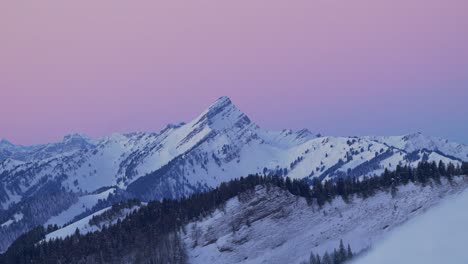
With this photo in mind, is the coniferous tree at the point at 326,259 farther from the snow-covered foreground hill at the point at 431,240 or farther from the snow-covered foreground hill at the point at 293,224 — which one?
the snow-covered foreground hill at the point at 431,240

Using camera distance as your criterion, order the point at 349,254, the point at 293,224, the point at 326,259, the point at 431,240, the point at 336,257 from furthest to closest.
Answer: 1. the point at 293,224
2. the point at 326,259
3. the point at 336,257
4. the point at 349,254
5. the point at 431,240

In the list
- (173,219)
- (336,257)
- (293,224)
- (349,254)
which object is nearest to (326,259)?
(336,257)

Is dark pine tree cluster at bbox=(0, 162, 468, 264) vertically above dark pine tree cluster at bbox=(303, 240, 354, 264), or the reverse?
dark pine tree cluster at bbox=(0, 162, 468, 264)

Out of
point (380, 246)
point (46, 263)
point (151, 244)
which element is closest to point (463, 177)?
point (380, 246)

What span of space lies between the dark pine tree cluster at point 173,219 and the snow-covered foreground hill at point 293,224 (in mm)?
2337

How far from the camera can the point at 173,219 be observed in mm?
152250

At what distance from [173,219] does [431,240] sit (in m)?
61.8

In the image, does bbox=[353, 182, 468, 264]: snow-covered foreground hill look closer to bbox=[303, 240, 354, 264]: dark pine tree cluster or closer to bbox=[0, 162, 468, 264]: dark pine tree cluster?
bbox=[303, 240, 354, 264]: dark pine tree cluster

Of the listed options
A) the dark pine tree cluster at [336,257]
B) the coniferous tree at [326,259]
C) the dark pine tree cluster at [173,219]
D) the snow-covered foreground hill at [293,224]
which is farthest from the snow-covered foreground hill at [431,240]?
the dark pine tree cluster at [173,219]

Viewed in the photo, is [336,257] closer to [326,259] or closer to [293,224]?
[326,259]

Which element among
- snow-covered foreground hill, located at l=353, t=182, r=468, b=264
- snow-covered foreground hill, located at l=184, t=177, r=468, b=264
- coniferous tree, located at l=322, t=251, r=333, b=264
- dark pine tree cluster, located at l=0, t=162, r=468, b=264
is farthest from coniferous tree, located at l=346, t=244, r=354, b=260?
snow-covered foreground hill, located at l=353, t=182, r=468, b=264

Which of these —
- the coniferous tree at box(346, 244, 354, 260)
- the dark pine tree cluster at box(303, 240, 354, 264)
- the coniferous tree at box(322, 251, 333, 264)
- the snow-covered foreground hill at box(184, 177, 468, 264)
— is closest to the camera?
the coniferous tree at box(346, 244, 354, 260)

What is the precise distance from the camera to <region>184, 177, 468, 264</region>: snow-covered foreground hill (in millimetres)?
126125

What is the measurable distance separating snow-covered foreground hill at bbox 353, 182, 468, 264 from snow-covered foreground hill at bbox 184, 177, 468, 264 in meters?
2.00
